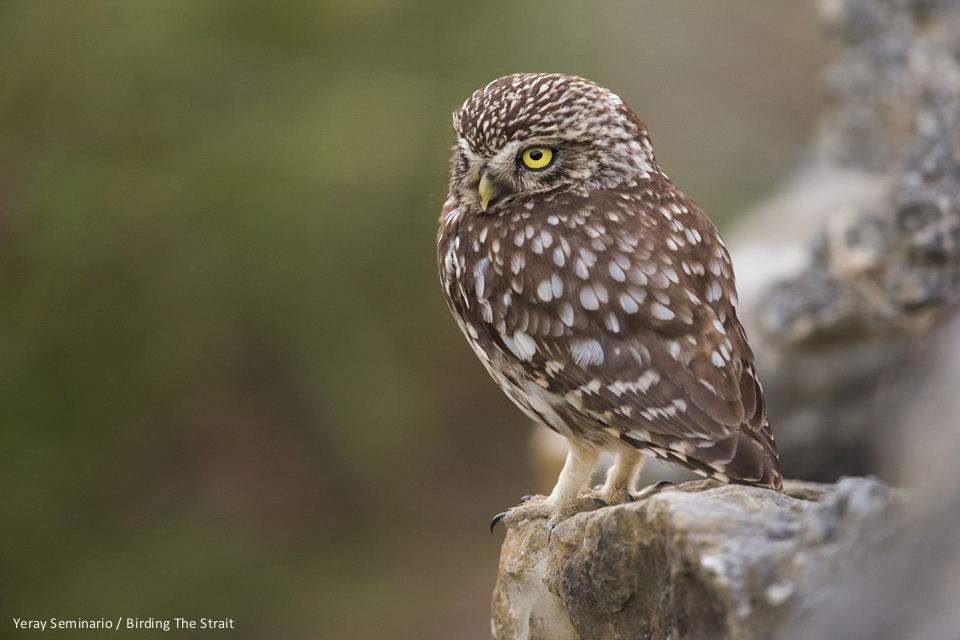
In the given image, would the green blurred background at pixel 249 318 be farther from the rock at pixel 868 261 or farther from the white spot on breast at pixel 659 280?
the white spot on breast at pixel 659 280

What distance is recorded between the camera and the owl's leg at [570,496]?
2.65 meters

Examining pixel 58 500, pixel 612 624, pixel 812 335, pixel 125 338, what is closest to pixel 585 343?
pixel 612 624

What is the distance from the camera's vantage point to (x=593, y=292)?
7.82 feet

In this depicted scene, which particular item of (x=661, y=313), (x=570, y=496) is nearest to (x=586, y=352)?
(x=661, y=313)

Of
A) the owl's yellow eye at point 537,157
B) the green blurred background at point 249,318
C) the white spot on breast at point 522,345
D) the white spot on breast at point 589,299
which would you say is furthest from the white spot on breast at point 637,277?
the green blurred background at point 249,318

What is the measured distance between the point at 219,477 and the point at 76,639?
55.5 inches

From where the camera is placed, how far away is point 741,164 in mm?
7961

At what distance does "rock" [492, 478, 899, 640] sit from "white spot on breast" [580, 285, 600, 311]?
57cm

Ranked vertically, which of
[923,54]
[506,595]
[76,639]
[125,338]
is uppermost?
[125,338]

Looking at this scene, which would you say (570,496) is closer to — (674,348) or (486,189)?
(674,348)

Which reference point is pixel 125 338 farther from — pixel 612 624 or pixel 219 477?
pixel 612 624

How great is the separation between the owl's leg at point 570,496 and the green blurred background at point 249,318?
117 inches

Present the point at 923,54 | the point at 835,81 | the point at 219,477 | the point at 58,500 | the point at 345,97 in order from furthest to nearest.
→ the point at 219,477, the point at 345,97, the point at 58,500, the point at 835,81, the point at 923,54

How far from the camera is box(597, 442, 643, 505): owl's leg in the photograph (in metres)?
2.75
